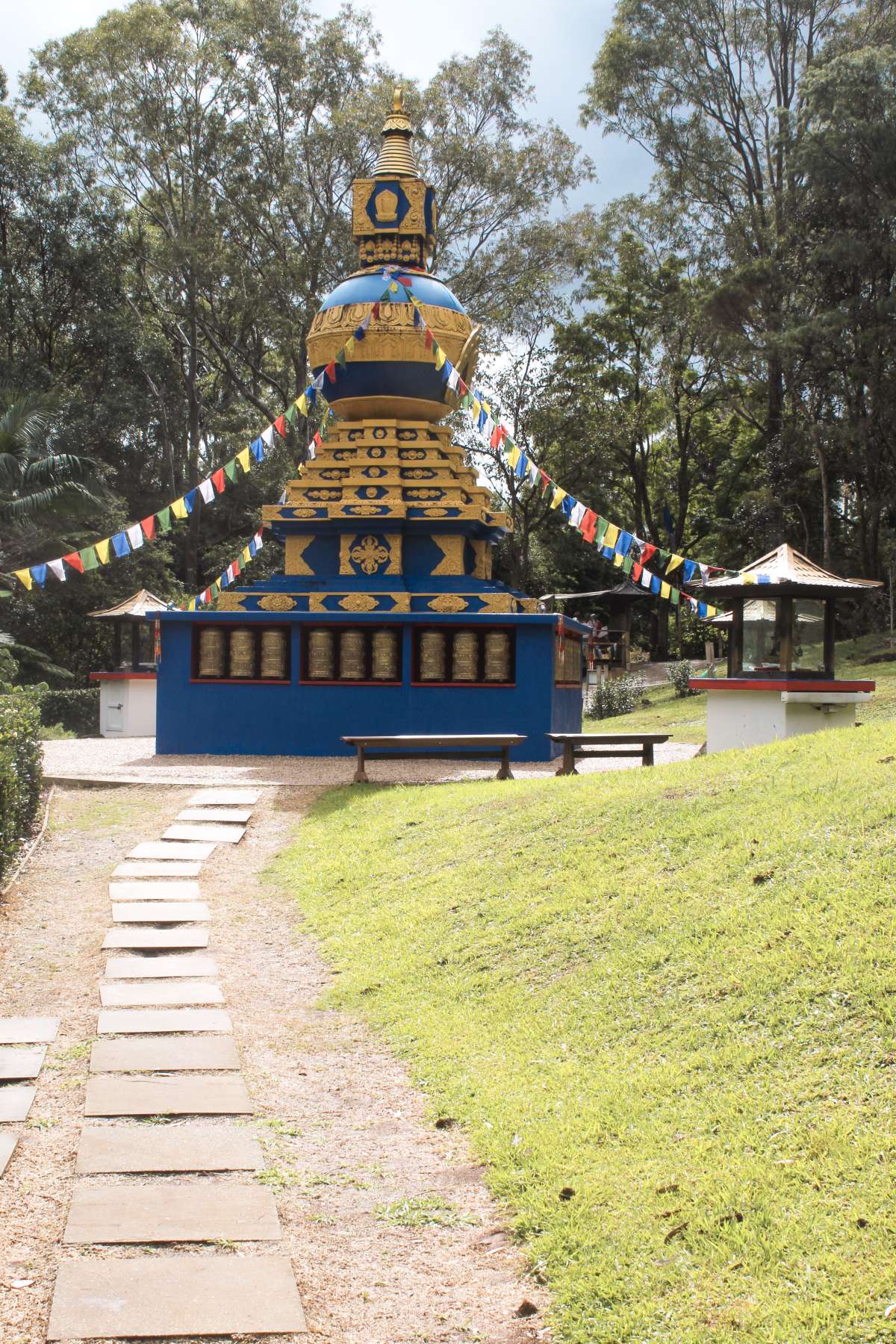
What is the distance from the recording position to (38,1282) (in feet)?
12.1

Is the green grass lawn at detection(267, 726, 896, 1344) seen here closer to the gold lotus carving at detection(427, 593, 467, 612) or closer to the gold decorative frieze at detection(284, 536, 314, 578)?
the gold lotus carving at detection(427, 593, 467, 612)

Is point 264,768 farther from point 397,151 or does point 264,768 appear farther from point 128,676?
point 397,151

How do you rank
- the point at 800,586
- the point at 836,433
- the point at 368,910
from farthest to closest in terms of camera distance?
the point at 836,433, the point at 800,586, the point at 368,910

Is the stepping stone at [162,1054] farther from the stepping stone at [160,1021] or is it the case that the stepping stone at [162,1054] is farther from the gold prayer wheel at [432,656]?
the gold prayer wheel at [432,656]

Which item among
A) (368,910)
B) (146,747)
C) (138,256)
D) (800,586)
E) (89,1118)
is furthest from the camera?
(138,256)

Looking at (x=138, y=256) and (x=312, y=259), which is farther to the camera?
(x=138, y=256)

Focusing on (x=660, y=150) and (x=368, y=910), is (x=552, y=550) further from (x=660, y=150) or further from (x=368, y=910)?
(x=368, y=910)

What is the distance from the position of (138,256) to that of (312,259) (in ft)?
21.9

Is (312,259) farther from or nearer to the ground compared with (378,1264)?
farther from the ground

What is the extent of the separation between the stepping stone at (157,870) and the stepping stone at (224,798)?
218 cm

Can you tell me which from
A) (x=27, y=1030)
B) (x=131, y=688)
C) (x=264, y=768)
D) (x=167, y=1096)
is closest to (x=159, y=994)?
(x=27, y=1030)

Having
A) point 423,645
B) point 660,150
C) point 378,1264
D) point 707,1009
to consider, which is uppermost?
point 660,150

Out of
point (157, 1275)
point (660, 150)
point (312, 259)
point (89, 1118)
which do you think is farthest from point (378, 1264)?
point (660, 150)

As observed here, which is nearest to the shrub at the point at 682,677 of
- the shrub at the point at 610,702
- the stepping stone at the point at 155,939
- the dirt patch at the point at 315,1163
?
the shrub at the point at 610,702
